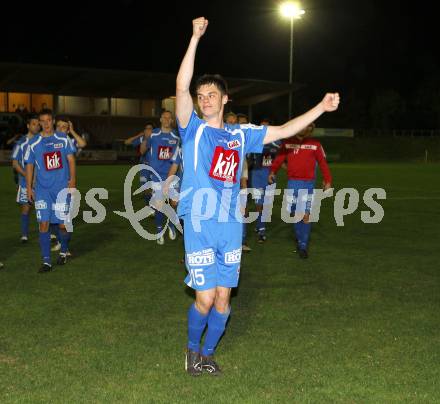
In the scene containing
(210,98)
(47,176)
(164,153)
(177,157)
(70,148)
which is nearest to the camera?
(210,98)

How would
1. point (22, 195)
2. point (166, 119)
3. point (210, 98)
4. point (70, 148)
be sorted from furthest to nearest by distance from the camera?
point (22, 195) → point (166, 119) → point (70, 148) → point (210, 98)

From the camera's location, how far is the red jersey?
33.0 ft

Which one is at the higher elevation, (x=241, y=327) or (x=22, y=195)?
(x=22, y=195)

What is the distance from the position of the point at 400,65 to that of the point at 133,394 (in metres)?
89.0

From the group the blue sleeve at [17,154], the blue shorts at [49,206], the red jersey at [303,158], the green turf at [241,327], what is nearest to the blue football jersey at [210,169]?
the green turf at [241,327]

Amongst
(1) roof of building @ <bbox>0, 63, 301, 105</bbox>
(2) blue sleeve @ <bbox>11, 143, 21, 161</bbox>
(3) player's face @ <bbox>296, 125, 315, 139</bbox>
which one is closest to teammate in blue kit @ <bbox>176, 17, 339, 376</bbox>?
(3) player's face @ <bbox>296, 125, 315, 139</bbox>

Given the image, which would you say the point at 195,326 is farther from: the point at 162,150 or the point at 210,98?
the point at 162,150

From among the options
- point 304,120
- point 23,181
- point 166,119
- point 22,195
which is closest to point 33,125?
point 23,181

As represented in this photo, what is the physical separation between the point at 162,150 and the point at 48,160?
3421 mm

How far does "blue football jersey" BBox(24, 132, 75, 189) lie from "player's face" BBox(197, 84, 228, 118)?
4.71 meters

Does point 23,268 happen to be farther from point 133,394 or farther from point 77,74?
point 77,74

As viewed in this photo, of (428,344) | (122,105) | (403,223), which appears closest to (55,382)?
(428,344)

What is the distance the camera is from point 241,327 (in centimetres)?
618

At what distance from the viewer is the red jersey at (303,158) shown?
33.0 ft
